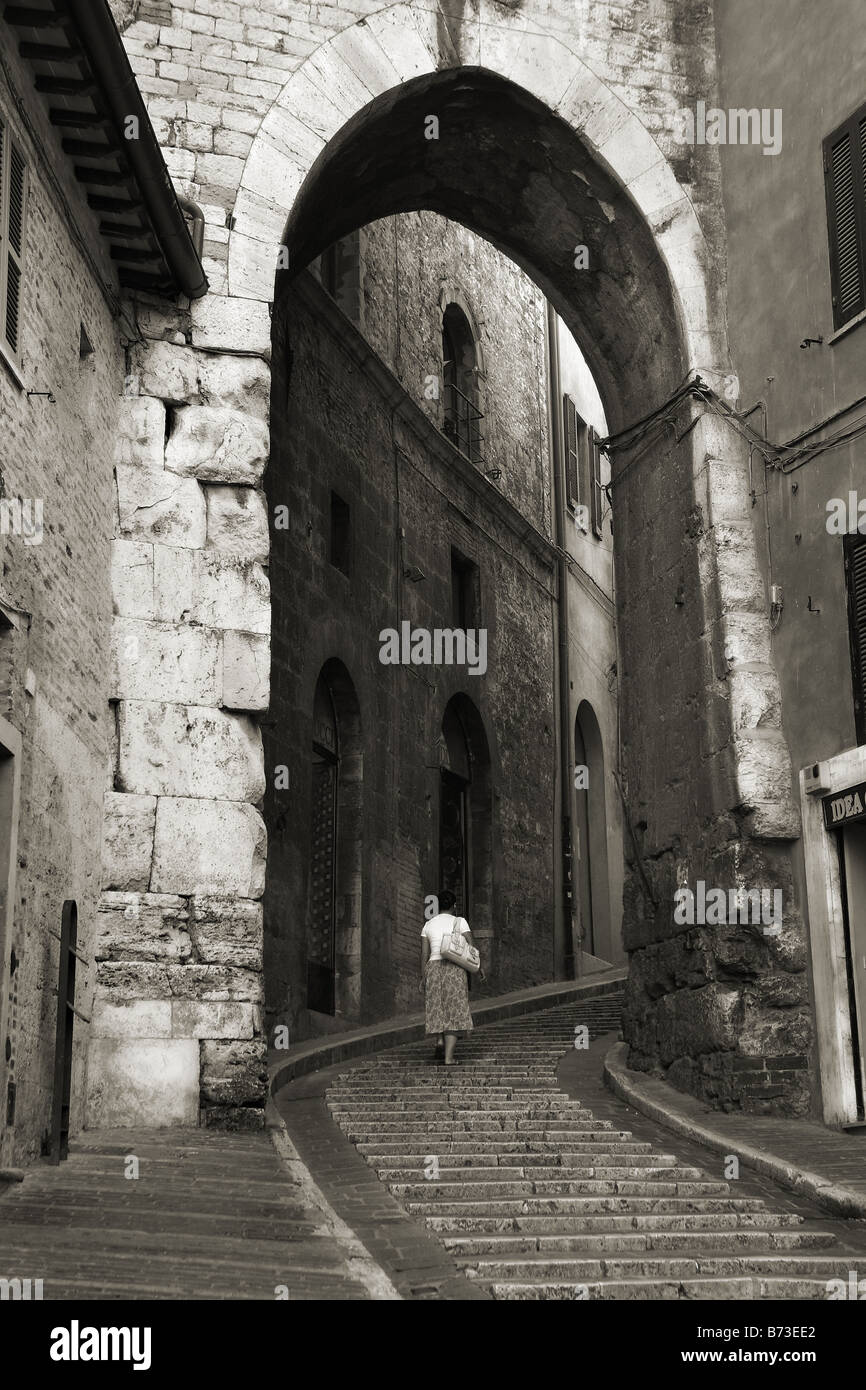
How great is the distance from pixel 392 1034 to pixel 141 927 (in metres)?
4.97

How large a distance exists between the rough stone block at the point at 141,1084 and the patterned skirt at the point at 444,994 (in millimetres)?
2432

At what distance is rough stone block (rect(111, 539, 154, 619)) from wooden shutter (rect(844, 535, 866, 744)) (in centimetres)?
400

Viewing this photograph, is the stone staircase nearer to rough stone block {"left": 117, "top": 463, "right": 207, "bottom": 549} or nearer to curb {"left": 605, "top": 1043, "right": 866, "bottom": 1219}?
curb {"left": 605, "top": 1043, "right": 866, "bottom": 1219}

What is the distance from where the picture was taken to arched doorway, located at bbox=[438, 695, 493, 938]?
17984 mm

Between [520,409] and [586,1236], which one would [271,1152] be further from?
[520,409]

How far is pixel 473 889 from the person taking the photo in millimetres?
18125

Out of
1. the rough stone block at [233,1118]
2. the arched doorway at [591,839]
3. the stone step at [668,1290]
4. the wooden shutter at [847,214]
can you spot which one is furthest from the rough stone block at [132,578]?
the arched doorway at [591,839]

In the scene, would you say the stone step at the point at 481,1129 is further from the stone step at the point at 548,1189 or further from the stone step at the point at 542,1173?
the stone step at the point at 548,1189

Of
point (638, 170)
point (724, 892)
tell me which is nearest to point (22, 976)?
point (724, 892)

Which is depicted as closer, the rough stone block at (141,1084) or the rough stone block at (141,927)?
the rough stone block at (141,1084)

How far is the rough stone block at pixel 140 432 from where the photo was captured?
9.52 m

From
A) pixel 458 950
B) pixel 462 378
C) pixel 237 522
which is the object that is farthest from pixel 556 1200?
pixel 462 378

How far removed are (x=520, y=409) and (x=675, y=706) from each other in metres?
11.1

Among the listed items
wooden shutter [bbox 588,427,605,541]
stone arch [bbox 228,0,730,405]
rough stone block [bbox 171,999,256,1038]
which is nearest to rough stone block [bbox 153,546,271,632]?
stone arch [bbox 228,0,730,405]
